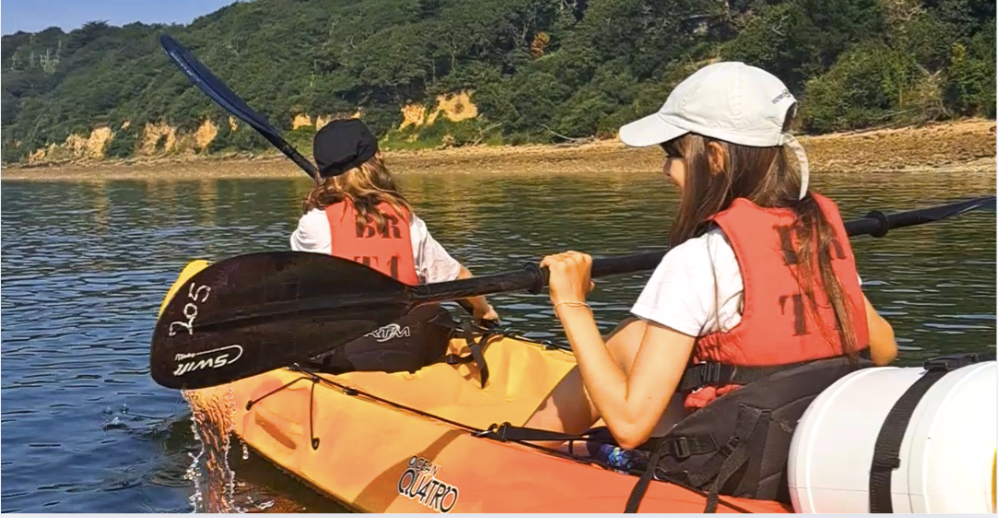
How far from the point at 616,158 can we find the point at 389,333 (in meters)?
25.6

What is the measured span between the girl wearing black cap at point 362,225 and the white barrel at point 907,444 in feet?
8.93

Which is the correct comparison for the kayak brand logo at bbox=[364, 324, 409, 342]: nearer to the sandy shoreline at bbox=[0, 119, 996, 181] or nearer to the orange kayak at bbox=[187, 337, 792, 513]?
the orange kayak at bbox=[187, 337, 792, 513]

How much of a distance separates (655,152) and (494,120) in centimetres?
1614

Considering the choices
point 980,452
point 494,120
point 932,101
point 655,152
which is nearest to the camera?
point 980,452

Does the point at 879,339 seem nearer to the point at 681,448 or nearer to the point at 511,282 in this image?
the point at 681,448

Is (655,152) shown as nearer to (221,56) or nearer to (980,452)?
(980,452)

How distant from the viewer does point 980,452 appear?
2518mm

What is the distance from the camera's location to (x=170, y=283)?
12.1 metres

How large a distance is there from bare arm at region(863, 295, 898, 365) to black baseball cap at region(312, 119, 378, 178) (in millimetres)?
2506

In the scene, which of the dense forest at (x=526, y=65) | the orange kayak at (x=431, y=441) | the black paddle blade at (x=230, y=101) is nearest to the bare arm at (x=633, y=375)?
the orange kayak at (x=431, y=441)

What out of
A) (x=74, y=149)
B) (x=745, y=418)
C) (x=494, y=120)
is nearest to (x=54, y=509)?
(x=745, y=418)

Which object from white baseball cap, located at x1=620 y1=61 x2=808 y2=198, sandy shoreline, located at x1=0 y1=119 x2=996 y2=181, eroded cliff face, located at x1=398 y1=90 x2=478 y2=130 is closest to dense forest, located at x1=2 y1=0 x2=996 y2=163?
eroded cliff face, located at x1=398 y1=90 x2=478 y2=130

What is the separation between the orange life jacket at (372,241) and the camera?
5.20m

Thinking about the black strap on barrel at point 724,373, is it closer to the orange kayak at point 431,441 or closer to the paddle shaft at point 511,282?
the orange kayak at point 431,441
